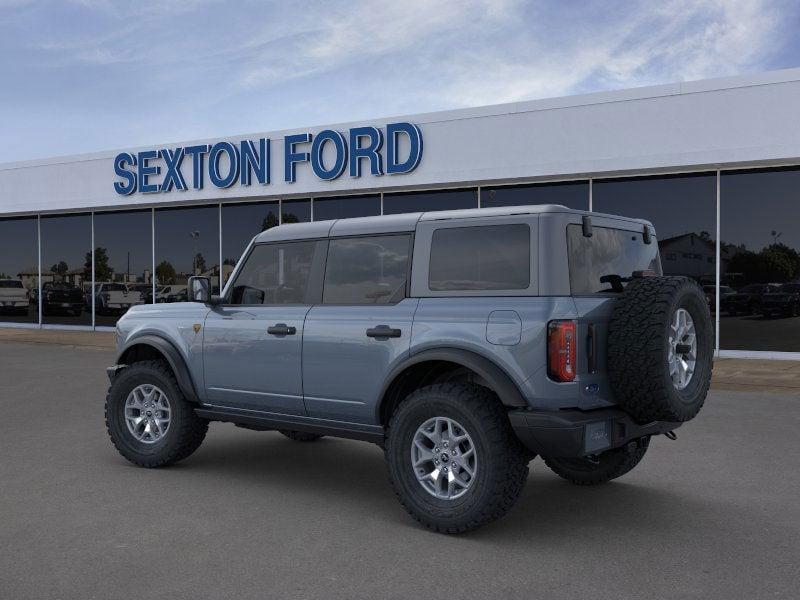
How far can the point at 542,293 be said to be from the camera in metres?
4.70

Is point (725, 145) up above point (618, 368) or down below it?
above

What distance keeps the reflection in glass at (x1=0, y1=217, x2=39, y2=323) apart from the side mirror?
20.4 meters

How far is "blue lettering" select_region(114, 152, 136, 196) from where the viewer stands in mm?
21248

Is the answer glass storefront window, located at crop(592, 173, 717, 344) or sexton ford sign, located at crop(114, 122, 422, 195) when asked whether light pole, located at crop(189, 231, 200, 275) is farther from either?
glass storefront window, located at crop(592, 173, 717, 344)

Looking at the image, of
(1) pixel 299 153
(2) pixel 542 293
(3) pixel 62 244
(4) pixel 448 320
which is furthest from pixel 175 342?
(3) pixel 62 244

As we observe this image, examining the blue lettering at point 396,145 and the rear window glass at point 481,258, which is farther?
the blue lettering at point 396,145

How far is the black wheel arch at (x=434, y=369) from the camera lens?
4.64 meters

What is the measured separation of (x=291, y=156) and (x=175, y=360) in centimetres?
1264

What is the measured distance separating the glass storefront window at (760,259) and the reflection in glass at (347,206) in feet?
23.9

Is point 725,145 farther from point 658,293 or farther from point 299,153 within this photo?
point 658,293

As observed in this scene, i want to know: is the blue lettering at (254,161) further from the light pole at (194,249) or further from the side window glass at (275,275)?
the side window glass at (275,275)

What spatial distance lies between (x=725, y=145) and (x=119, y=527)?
12.4m

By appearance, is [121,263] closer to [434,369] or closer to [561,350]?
[434,369]

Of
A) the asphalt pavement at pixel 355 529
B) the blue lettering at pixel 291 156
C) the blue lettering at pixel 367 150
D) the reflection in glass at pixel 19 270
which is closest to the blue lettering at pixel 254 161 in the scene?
the blue lettering at pixel 291 156
